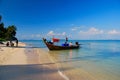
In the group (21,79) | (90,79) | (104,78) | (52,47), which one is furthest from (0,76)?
(52,47)

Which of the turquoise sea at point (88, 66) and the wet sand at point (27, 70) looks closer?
the wet sand at point (27, 70)

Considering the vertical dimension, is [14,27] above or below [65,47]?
above

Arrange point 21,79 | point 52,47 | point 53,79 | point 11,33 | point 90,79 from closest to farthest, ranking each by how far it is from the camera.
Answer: point 21,79
point 53,79
point 90,79
point 52,47
point 11,33

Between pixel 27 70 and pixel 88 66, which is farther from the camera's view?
pixel 88 66

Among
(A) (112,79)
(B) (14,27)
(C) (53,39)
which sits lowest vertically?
(A) (112,79)

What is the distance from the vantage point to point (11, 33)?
45594 mm

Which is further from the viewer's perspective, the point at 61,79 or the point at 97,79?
the point at 97,79

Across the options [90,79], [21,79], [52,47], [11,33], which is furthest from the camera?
[11,33]

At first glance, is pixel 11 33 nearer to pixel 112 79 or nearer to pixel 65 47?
pixel 65 47

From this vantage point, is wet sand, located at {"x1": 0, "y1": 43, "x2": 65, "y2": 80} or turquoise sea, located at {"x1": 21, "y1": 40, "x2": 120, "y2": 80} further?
turquoise sea, located at {"x1": 21, "y1": 40, "x2": 120, "y2": 80}

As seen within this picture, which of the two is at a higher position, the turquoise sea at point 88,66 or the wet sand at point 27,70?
the wet sand at point 27,70

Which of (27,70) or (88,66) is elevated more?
(27,70)

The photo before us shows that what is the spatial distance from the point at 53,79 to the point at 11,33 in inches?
1553

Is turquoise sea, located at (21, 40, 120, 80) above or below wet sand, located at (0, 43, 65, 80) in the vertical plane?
below
